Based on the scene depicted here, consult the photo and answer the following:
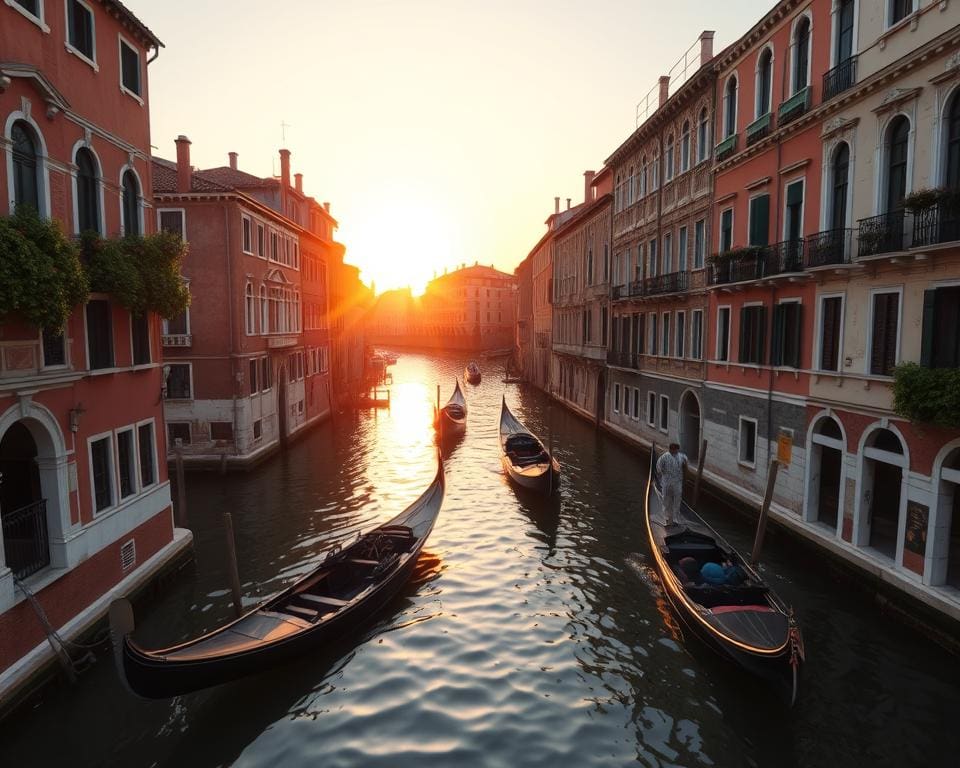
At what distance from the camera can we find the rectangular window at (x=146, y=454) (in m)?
11.2

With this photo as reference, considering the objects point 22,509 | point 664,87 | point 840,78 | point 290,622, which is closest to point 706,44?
point 664,87

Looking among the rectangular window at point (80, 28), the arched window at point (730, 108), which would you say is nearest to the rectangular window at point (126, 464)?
the rectangular window at point (80, 28)

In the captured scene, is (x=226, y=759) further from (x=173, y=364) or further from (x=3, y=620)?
(x=173, y=364)

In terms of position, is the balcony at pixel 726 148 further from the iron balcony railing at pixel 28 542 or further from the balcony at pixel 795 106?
the iron balcony railing at pixel 28 542

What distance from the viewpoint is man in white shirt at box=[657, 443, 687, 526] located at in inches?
514

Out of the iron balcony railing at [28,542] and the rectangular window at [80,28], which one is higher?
the rectangular window at [80,28]

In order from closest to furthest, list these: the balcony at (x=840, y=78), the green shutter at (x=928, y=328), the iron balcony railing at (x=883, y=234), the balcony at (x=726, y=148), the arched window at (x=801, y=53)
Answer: the green shutter at (x=928, y=328) → the iron balcony railing at (x=883, y=234) → the balcony at (x=840, y=78) → the arched window at (x=801, y=53) → the balcony at (x=726, y=148)

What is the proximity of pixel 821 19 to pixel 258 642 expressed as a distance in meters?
15.4

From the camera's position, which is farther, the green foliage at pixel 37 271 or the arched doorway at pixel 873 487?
the arched doorway at pixel 873 487

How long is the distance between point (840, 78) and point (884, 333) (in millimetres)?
5143

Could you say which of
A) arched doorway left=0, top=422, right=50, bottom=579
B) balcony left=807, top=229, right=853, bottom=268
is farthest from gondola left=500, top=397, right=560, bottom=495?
arched doorway left=0, top=422, right=50, bottom=579

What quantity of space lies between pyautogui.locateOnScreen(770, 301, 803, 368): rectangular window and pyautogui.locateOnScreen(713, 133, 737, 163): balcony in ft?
16.2

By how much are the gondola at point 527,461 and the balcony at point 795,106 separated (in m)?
10.4

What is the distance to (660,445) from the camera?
21500mm
